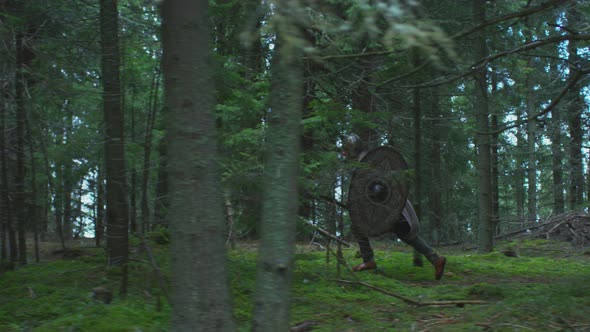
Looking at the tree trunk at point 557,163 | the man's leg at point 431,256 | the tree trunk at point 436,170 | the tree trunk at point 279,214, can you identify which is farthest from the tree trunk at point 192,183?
the tree trunk at point 557,163

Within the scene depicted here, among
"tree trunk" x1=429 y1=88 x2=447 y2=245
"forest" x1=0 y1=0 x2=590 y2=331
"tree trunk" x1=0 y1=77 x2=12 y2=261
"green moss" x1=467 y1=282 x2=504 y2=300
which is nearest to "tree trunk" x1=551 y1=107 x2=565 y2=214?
"tree trunk" x1=429 y1=88 x2=447 y2=245

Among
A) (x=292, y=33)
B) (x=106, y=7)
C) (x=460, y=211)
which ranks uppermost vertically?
(x=106, y=7)

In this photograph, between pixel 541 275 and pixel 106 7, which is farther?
pixel 541 275

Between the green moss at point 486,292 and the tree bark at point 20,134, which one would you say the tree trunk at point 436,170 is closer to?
the green moss at point 486,292

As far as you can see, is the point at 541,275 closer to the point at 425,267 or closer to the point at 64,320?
the point at 425,267

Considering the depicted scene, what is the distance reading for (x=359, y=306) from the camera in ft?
19.9

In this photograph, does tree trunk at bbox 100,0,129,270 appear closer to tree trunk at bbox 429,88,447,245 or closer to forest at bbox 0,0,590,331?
forest at bbox 0,0,590,331

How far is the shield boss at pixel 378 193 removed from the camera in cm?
761

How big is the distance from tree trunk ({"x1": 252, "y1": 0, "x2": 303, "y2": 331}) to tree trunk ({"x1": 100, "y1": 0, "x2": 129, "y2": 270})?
3.27 meters

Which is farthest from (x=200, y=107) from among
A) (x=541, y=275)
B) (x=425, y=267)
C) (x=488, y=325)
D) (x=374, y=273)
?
(x=541, y=275)

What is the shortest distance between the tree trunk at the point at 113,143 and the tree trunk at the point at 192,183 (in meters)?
3.15

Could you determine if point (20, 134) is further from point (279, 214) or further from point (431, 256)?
point (431, 256)

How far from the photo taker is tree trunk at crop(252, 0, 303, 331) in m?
3.62

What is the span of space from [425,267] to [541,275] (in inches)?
72.2
